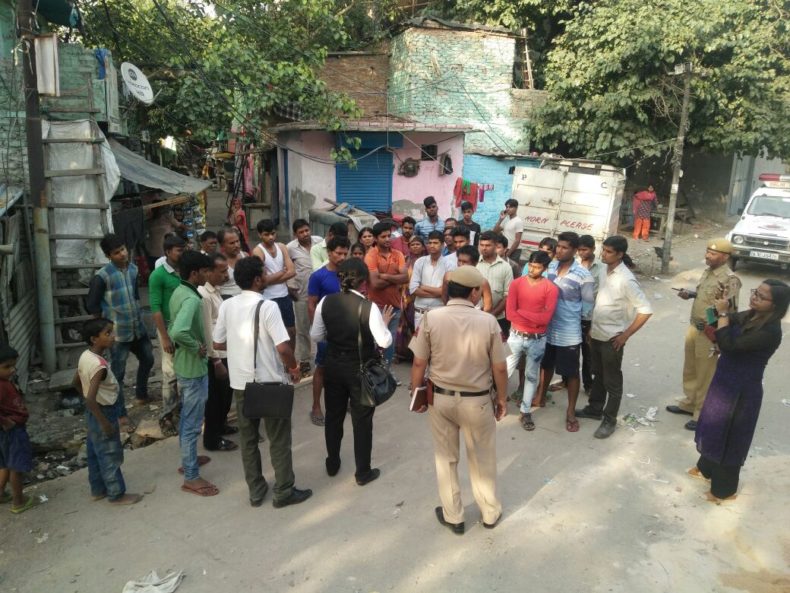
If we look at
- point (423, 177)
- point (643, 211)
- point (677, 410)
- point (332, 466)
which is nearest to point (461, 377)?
point (332, 466)

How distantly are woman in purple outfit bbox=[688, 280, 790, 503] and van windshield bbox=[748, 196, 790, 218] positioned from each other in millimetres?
10895

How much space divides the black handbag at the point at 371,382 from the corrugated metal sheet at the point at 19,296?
155 inches

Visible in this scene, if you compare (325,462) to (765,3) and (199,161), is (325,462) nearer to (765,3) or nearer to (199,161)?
(765,3)

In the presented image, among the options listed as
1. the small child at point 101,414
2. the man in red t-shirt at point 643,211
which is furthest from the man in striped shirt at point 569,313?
the man in red t-shirt at point 643,211

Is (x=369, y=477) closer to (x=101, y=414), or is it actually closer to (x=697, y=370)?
(x=101, y=414)

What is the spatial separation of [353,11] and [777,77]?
456 inches

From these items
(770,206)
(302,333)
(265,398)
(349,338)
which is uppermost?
(770,206)

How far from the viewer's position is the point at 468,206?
29.4 feet

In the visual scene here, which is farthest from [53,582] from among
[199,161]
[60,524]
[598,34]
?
[199,161]

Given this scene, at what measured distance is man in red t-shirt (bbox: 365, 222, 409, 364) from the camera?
592cm

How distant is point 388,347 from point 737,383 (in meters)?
2.49

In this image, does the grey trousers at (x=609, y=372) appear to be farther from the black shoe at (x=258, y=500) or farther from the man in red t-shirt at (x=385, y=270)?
the black shoe at (x=258, y=500)

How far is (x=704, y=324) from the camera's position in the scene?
528cm

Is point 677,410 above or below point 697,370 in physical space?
below
